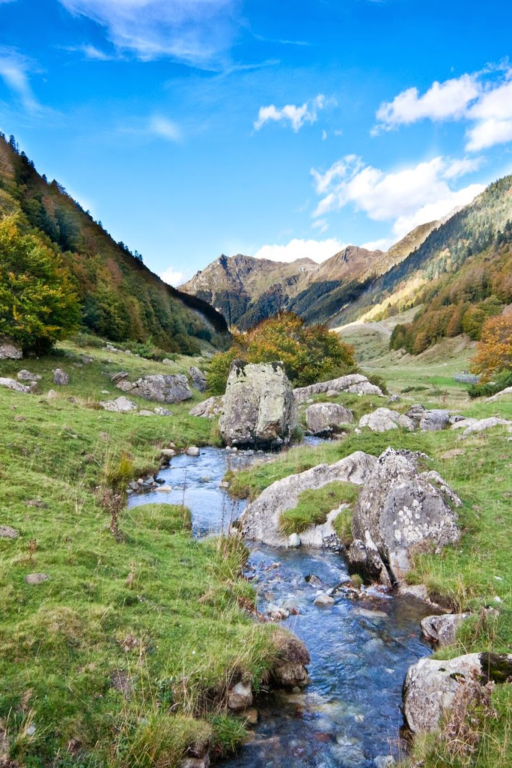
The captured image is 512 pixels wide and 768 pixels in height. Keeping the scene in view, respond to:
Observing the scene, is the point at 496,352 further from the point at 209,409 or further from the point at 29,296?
the point at 29,296

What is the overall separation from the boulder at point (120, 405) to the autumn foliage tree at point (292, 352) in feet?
40.7

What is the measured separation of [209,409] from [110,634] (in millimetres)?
31501

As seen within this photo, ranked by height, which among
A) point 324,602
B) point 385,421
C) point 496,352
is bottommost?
point 324,602

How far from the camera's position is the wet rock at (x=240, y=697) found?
23.5ft

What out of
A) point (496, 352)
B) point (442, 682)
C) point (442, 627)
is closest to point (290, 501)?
point (442, 627)

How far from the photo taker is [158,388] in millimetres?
42656

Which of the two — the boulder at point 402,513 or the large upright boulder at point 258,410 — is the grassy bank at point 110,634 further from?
the large upright boulder at point 258,410

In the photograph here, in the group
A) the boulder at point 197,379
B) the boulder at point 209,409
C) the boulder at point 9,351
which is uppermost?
the boulder at point 9,351

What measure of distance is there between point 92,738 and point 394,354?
14835 centimetres

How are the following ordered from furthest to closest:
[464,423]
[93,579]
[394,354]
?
[394,354], [464,423], [93,579]

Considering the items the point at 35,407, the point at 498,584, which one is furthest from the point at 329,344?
the point at 498,584

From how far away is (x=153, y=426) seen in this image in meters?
29.8

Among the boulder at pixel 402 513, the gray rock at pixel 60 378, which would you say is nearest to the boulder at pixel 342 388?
the gray rock at pixel 60 378

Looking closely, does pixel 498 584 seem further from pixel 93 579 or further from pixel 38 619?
pixel 38 619
